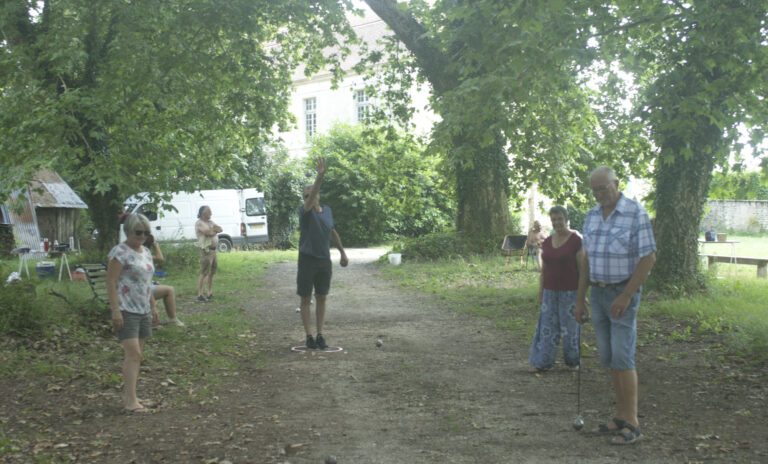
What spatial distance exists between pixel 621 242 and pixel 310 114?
41505mm

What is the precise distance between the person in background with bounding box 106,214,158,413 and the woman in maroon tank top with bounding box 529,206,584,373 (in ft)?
12.8

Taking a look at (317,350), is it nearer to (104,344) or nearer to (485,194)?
(104,344)

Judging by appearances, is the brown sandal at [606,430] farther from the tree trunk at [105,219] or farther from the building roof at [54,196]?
the building roof at [54,196]

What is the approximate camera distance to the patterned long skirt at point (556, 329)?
6.81 metres

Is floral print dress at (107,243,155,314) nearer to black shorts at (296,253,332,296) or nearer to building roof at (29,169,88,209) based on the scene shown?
black shorts at (296,253,332,296)

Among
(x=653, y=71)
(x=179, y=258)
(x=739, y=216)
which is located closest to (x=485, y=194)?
(x=653, y=71)

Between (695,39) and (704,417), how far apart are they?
166 inches

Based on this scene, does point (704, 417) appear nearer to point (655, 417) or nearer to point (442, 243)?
point (655, 417)

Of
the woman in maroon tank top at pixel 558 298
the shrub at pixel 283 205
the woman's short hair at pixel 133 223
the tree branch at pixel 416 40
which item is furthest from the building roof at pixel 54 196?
the woman in maroon tank top at pixel 558 298

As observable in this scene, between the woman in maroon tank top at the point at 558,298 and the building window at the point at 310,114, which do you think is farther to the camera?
the building window at the point at 310,114

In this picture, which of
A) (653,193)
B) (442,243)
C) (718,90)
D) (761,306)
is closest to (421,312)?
(653,193)

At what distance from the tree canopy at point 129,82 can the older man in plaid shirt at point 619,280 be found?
319 inches

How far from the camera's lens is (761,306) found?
9766mm

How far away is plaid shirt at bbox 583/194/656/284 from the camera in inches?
182
